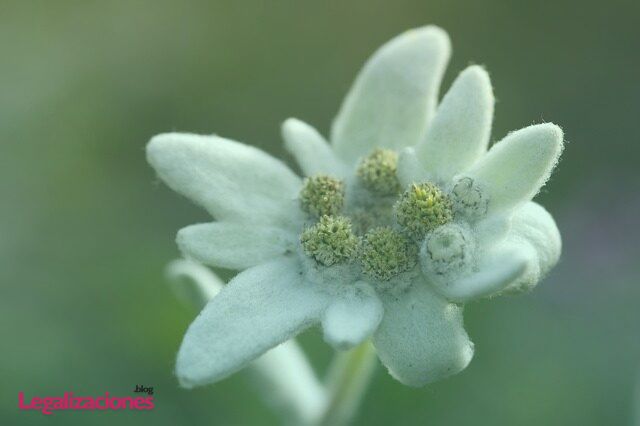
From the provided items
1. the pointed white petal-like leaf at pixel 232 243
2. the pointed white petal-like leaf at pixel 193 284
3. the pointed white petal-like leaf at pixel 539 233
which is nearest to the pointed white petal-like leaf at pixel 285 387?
the pointed white petal-like leaf at pixel 193 284

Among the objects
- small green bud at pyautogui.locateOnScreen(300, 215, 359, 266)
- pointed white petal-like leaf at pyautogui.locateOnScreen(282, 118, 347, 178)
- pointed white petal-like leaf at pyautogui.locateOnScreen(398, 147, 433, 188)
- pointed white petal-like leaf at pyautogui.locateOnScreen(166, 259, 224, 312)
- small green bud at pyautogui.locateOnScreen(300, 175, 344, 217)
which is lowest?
small green bud at pyautogui.locateOnScreen(300, 215, 359, 266)

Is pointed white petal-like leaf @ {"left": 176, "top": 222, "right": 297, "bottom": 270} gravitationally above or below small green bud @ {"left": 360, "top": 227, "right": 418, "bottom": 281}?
above

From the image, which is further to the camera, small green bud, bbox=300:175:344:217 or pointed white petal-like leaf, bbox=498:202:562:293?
small green bud, bbox=300:175:344:217

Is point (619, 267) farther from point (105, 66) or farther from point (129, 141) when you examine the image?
point (105, 66)

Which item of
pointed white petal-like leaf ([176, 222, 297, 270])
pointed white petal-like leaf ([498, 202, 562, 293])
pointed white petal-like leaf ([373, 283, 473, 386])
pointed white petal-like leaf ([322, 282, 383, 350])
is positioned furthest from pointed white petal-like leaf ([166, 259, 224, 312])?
pointed white petal-like leaf ([498, 202, 562, 293])

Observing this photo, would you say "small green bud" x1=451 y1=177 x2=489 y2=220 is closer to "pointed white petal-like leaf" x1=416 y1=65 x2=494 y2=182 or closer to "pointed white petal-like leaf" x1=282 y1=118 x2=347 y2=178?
"pointed white petal-like leaf" x1=416 y1=65 x2=494 y2=182

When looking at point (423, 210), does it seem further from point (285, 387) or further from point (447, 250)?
point (285, 387)

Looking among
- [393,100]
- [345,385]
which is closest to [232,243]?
[345,385]
